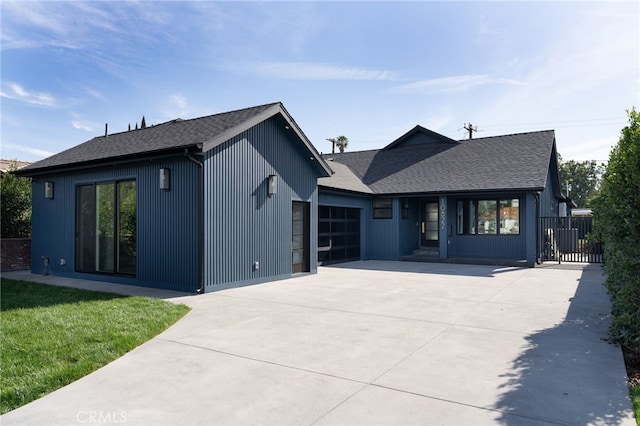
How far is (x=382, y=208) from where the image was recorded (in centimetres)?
1744

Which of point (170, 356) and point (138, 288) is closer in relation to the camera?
point (170, 356)

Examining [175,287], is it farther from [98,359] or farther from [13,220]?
[13,220]

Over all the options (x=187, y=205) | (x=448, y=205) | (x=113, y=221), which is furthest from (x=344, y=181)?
(x=113, y=221)

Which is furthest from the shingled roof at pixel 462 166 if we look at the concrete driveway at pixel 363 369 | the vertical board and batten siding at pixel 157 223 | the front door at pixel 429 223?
the concrete driveway at pixel 363 369

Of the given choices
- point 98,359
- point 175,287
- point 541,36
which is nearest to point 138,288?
point 175,287

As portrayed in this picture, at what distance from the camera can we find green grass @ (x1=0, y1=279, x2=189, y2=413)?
151 inches

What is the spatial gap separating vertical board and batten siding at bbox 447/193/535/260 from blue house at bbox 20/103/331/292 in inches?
283

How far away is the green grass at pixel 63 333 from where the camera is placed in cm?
385

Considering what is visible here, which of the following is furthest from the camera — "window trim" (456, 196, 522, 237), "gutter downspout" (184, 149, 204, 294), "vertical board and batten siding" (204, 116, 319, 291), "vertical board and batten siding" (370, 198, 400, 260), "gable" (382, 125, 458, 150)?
"gable" (382, 125, 458, 150)

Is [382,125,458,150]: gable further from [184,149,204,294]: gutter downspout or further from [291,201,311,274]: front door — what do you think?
[184,149,204,294]: gutter downspout

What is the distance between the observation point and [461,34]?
1212 centimetres

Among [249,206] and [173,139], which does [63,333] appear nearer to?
[249,206]

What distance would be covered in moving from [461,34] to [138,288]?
37.5 ft

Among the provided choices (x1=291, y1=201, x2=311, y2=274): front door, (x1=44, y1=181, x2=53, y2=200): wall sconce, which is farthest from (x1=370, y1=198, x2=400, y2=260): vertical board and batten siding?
(x1=44, y1=181, x2=53, y2=200): wall sconce
